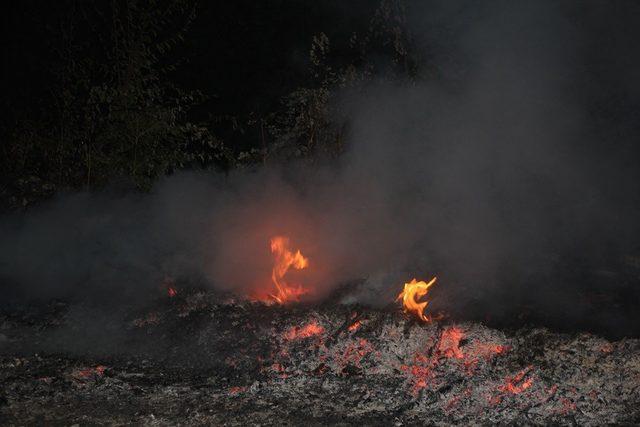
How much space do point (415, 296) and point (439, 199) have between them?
1.19m

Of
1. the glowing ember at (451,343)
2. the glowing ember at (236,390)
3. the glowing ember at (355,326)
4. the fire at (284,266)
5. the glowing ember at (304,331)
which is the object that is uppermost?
the fire at (284,266)

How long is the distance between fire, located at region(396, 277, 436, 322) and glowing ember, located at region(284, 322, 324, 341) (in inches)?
22.6

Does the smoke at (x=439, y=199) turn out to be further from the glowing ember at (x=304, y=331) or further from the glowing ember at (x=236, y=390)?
the glowing ember at (x=236, y=390)

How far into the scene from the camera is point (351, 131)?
17.1ft

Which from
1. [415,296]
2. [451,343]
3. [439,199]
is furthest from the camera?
[439,199]

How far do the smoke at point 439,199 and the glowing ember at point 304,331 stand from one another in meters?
0.40

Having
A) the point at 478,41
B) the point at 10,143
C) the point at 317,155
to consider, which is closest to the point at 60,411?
the point at 317,155

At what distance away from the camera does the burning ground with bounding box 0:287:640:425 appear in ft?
9.11

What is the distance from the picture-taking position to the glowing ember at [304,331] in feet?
11.3

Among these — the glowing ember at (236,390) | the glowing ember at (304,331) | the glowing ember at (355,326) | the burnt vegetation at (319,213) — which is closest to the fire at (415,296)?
the burnt vegetation at (319,213)

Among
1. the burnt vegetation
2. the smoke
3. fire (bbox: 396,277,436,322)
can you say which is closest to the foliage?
the burnt vegetation

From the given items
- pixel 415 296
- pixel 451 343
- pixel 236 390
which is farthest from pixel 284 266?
pixel 451 343

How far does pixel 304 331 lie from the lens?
3455 millimetres

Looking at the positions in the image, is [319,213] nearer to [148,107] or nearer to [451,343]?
[451,343]
